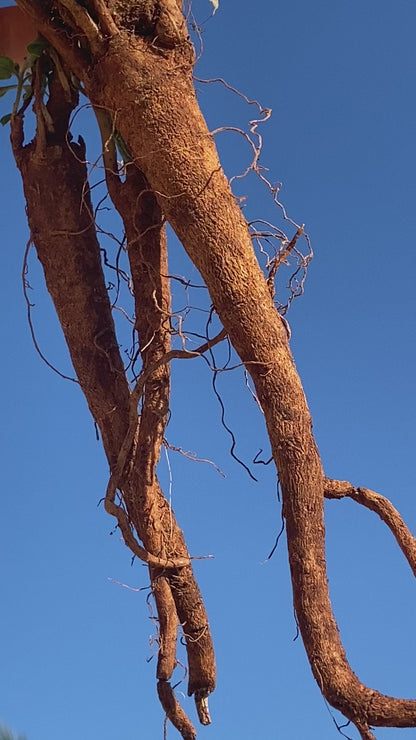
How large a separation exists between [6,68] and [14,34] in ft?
0.27

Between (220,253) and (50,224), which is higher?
(50,224)

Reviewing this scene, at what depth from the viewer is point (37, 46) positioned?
1.57 meters

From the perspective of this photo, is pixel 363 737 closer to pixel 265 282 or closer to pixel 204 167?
pixel 265 282

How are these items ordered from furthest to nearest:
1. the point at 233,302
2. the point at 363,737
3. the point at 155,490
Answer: the point at 155,490
the point at 233,302
the point at 363,737

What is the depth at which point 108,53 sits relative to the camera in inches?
56.3

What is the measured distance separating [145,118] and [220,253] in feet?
0.85

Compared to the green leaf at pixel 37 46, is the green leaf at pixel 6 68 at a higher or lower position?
higher

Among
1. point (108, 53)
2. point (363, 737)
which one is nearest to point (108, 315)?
point (108, 53)

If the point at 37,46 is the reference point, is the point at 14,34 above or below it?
above

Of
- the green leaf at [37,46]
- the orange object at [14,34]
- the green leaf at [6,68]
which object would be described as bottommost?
the green leaf at [37,46]

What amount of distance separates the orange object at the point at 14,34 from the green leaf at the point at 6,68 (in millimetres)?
38

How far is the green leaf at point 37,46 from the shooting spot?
156cm

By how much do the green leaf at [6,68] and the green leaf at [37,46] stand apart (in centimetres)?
7

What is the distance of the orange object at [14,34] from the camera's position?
1655 millimetres
